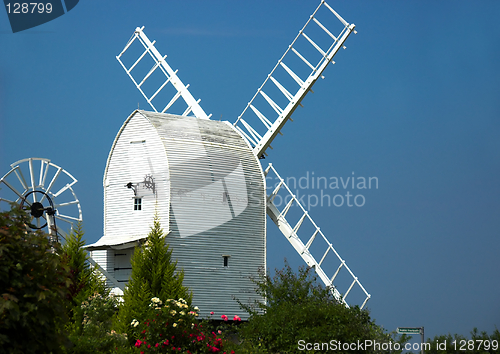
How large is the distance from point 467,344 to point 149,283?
10769 millimetres

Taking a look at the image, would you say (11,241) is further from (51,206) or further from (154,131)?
(51,206)

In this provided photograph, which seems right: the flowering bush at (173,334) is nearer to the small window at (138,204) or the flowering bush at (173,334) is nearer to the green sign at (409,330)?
the green sign at (409,330)

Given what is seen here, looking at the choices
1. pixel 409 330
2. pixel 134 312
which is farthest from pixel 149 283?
pixel 409 330

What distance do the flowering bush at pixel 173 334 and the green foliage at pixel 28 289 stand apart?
551 cm

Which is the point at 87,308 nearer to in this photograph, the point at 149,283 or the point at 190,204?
the point at 149,283

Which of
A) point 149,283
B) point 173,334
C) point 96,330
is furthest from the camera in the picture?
point 149,283

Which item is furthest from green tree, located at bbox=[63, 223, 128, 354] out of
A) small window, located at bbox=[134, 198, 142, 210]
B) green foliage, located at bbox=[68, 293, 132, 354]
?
small window, located at bbox=[134, 198, 142, 210]

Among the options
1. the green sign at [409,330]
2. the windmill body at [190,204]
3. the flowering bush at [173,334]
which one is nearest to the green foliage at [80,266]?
the windmill body at [190,204]

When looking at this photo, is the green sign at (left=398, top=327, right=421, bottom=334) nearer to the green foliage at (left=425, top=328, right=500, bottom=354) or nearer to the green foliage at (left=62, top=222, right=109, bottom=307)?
the green foliage at (left=425, top=328, right=500, bottom=354)

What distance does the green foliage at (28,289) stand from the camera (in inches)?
384

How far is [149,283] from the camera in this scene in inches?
797

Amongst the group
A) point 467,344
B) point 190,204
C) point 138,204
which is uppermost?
point 138,204

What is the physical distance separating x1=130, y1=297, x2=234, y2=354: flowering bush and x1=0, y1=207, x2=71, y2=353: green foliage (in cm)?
551

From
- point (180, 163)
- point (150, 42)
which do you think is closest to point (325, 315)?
point (180, 163)
